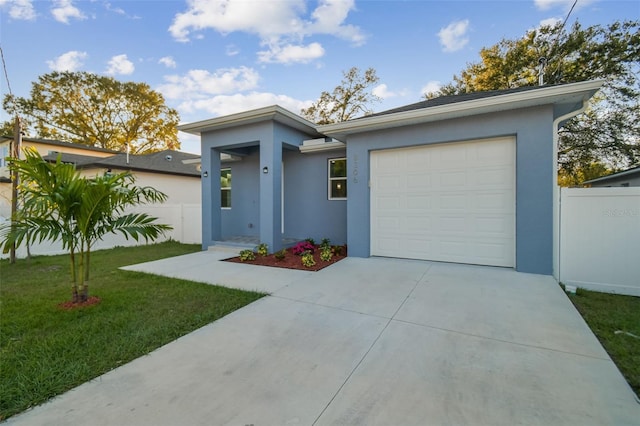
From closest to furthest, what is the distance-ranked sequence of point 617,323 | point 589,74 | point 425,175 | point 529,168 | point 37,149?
1. point 617,323
2. point 529,168
3. point 425,175
4. point 589,74
5. point 37,149

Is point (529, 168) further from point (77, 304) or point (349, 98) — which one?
point (349, 98)

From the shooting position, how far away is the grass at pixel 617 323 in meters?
2.36

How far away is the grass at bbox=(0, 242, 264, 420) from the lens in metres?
2.24

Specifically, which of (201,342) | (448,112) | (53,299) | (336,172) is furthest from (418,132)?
(53,299)

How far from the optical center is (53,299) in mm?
4160

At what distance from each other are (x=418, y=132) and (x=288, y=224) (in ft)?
16.1

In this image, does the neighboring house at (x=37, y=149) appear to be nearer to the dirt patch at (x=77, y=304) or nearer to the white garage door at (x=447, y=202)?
the dirt patch at (x=77, y=304)

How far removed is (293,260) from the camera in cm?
660

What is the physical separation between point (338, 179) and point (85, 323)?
253 inches

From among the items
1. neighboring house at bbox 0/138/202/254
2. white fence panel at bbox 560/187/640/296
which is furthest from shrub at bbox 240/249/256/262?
white fence panel at bbox 560/187/640/296

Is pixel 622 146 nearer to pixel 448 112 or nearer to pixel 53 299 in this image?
pixel 448 112

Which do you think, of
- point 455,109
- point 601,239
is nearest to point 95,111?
point 455,109

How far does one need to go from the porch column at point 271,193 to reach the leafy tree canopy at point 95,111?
23591mm

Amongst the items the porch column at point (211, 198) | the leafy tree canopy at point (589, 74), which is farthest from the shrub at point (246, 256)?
the leafy tree canopy at point (589, 74)
